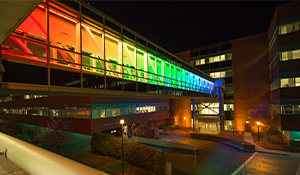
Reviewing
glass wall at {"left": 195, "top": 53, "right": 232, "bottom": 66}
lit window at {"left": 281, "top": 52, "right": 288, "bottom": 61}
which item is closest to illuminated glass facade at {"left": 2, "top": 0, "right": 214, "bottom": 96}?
lit window at {"left": 281, "top": 52, "right": 288, "bottom": 61}

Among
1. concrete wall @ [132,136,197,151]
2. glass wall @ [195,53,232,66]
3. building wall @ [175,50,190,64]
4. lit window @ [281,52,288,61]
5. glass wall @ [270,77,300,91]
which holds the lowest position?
concrete wall @ [132,136,197,151]

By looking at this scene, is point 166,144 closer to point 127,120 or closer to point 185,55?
point 127,120

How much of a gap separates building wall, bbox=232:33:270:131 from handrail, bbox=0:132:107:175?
3553 cm

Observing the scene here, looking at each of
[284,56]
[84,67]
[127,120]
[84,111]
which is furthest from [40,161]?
[284,56]

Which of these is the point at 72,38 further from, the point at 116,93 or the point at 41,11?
the point at 116,93

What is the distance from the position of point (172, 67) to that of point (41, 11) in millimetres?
13357

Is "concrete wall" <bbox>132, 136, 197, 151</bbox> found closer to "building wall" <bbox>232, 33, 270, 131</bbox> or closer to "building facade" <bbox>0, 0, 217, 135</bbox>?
"building facade" <bbox>0, 0, 217, 135</bbox>

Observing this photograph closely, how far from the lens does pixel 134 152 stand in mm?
12047

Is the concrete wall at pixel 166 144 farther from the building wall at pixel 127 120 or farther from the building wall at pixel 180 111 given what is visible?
the building wall at pixel 180 111

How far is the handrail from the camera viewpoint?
425cm

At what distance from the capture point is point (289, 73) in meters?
22.3

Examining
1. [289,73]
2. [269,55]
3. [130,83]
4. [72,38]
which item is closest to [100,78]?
[130,83]

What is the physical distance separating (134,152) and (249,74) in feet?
102

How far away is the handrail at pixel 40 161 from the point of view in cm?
425
